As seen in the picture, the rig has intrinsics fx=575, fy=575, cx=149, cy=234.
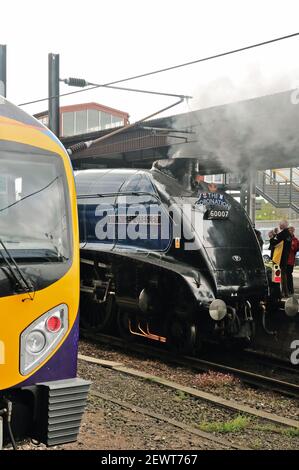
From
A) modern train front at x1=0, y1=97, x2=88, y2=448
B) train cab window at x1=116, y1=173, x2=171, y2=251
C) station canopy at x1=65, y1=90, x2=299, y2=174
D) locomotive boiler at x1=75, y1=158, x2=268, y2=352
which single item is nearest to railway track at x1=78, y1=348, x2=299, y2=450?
locomotive boiler at x1=75, y1=158, x2=268, y2=352

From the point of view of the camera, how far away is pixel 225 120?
35.9 feet

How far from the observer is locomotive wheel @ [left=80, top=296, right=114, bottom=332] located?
9.63m

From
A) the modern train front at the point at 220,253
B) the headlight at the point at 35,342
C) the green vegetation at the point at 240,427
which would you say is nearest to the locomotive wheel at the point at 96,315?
the modern train front at the point at 220,253

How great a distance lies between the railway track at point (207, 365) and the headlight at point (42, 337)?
4.30 metres

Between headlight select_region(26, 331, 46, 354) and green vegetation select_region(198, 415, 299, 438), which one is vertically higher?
headlight select_region(26, 331, 46, 354)

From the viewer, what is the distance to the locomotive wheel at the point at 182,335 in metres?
8.52

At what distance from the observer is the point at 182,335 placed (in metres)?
8.77

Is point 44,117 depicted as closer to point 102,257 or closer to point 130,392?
point 102,257

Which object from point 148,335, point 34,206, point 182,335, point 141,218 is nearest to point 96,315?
point 148,335

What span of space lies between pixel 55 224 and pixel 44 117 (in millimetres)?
32875

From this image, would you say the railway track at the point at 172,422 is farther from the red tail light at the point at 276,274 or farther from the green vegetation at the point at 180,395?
the red tail light at the point at 276,274

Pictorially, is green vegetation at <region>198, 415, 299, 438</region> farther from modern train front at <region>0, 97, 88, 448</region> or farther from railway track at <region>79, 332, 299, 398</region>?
modern train front at <region>0, 97, 88, 448</region>

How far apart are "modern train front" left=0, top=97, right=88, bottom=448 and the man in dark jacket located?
761 cm

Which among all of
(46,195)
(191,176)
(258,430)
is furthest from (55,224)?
(191,176)
